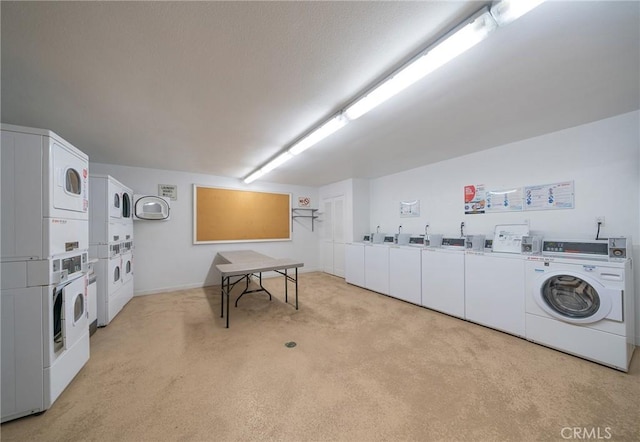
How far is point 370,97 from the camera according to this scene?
1.89 metres

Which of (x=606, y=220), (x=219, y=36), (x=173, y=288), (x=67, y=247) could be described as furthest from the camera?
(x=173, y=288)

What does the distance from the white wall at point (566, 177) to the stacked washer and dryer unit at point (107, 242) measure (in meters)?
5.18

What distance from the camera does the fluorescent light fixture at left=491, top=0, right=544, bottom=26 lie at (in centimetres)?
111

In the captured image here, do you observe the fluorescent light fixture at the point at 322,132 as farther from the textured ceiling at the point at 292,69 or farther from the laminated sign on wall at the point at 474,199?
the laminated sign on wall at the point at 474,199

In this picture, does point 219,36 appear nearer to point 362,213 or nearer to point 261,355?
point 261,355

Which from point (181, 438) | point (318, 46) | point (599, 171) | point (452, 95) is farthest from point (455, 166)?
point (181, 438)

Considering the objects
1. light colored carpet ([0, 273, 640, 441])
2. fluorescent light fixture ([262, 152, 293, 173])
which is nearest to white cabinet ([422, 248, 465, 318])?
light colored carpet ([0, 273, 640, 441])

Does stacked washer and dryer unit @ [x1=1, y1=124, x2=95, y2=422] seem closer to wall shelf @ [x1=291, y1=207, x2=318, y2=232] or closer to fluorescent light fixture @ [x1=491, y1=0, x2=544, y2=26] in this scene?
fluorescent light fixture @ [x1=491, y1=0, x2=544, y2=26]

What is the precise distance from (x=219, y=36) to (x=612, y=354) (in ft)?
13.6

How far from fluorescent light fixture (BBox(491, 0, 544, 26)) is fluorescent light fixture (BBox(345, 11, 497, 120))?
0.09 feet

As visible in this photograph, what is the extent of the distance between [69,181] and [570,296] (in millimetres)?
4981

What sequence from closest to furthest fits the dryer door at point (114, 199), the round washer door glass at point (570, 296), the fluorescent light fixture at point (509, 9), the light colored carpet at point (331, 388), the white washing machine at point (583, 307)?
the fluorescent light fixture at point (509, 9) < the light colored carpet at point (331, 388) < the white washing machine at point (583, 307) < the round washer door glass at point (570, 296) < the dryer door at point (114, 199)

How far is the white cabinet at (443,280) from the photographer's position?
3.23 m

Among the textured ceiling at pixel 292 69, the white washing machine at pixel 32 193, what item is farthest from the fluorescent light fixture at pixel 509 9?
the white washing machine at pixel 32 193
